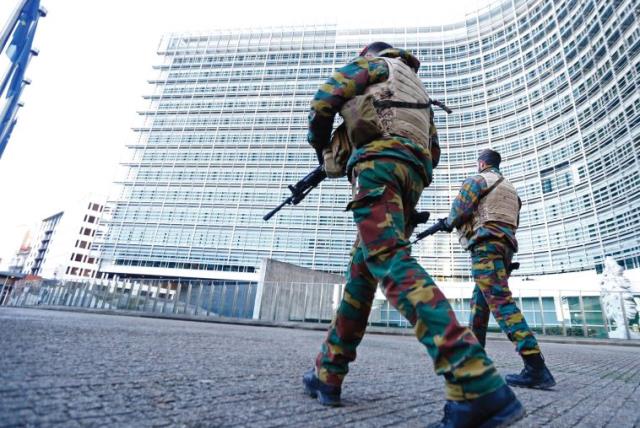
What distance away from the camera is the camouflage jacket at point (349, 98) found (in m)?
1.21

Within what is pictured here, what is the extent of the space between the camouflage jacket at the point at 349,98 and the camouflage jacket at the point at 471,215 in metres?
1.38

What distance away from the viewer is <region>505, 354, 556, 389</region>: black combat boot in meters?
1.80

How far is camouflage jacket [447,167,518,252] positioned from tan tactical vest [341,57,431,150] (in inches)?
53.2

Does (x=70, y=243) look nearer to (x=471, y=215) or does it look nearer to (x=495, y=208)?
(x=471, y=215)

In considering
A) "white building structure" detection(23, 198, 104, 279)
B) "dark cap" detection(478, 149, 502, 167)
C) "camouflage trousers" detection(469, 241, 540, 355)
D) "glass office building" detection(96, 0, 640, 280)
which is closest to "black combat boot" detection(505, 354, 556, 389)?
Answer: "camouflage trousers" detection(469, 241, 540, 355)

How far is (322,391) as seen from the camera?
3.75ft

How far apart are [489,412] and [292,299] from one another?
953cm

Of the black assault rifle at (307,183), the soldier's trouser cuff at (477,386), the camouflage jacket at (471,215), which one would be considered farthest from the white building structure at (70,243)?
the soldier's trouser cuff at (477,386)

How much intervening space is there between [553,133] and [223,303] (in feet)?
118

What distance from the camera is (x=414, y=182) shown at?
4.04 ft

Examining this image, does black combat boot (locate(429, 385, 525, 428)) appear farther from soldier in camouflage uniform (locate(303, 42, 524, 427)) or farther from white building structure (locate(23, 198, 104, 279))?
white building structure (locate(23, 198, 104, 279))

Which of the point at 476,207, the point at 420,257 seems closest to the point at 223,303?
the point at 476,207

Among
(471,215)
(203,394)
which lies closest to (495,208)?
(471,215)

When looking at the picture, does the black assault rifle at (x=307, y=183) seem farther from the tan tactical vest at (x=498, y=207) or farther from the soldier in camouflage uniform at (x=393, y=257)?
the tan tactical vest at (x=498, y=207)
